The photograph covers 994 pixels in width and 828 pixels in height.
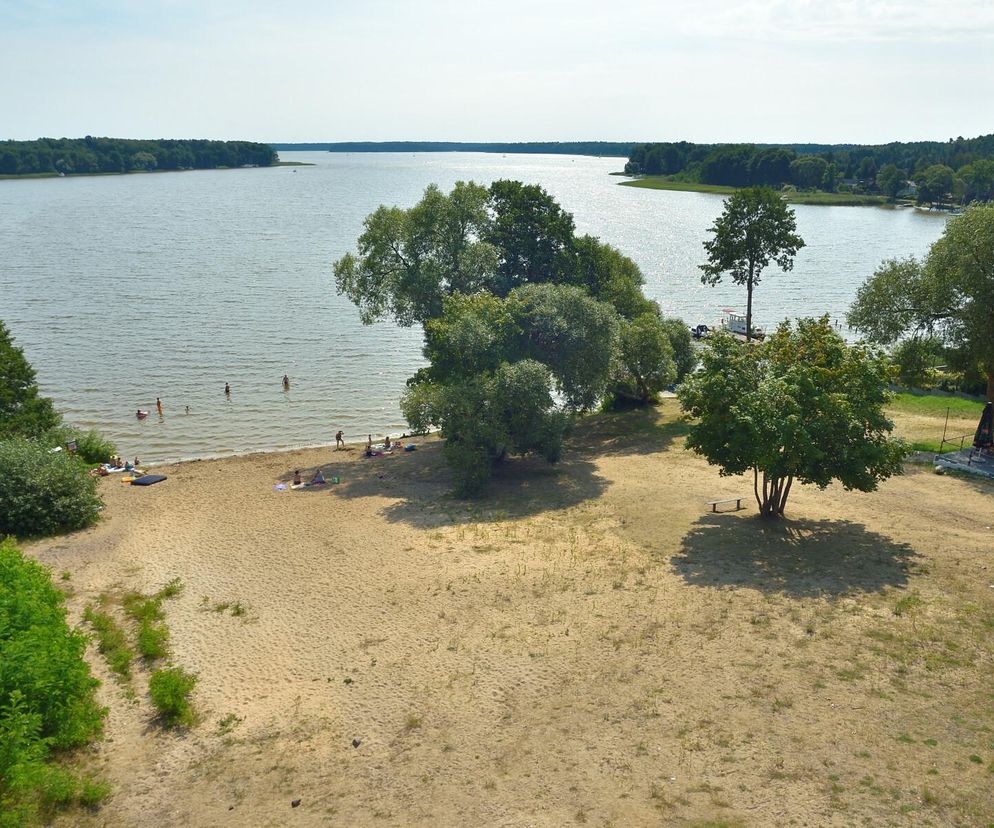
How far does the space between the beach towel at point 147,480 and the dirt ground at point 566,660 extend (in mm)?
4807

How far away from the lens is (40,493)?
31125 mm

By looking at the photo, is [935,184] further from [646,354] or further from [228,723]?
[228,723]

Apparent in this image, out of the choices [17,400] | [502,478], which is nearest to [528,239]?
[502,478]

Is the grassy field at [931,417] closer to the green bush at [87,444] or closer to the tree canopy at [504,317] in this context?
the tree canopy at [504,317]

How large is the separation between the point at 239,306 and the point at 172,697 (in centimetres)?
6352

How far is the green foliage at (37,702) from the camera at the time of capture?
15562 mm

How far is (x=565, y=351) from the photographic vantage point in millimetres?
38875

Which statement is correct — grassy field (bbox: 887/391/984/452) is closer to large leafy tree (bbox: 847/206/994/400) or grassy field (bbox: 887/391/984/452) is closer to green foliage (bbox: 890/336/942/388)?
green foliage (bbox: 890/336/942/388)

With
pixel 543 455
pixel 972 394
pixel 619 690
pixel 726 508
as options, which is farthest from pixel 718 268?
pixel 619 690

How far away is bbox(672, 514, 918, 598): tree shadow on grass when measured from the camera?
2423 centimetres

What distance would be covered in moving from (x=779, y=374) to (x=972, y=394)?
28.1 metres

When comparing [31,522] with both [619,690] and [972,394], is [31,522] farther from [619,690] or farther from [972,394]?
[972,394]

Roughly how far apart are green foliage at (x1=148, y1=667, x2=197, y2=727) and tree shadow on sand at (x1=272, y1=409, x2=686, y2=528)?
12.5 metres

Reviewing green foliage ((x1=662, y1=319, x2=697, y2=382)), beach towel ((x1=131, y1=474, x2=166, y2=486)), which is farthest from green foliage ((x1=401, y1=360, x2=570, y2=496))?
green foliage ((x1=662, y1=319, x2=697, y2=382))
